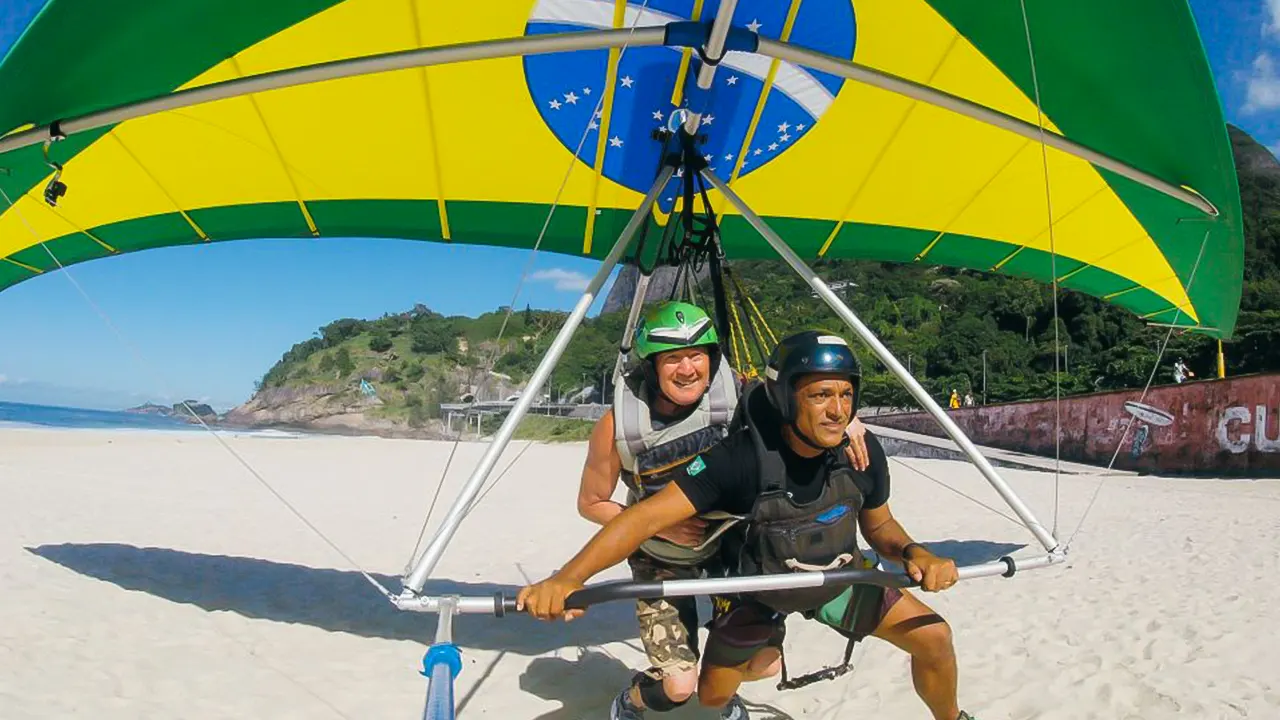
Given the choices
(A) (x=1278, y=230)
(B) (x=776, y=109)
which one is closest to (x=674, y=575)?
(B) (x=776, y=109)

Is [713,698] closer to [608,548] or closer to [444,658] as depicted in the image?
[608,548]

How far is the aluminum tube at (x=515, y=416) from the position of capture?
8.45 feet

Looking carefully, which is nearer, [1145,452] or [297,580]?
[297,580]

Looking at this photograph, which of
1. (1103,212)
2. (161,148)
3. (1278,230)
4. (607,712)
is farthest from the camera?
(1278,230)

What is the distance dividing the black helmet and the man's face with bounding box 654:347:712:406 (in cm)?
39

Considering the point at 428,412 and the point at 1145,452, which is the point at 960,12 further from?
the point at 428,412

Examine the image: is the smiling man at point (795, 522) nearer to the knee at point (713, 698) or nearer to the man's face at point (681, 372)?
the knee at point (713, 698)

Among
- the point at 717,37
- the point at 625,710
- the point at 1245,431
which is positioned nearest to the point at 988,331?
the point at 1245,431

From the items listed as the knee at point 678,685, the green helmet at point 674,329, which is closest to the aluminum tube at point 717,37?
the green helmet at point 674,329

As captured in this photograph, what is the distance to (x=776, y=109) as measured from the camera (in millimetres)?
4504

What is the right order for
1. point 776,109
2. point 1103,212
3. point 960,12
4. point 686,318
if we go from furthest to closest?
point 1103,212 → point 776,109 → point 960,12 → point 686,318

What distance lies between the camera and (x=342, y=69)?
9.67 feet

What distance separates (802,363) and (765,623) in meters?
1.00

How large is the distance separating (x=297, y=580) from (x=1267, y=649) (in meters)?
5.88
